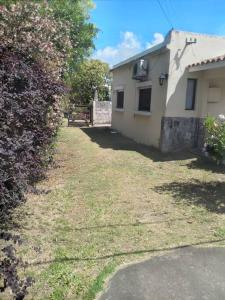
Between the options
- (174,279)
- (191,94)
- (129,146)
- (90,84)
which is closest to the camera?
(174,279)

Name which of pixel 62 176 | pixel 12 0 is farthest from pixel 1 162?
pixel 12 0

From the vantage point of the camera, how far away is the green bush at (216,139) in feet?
21.0

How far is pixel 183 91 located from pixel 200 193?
194 inches

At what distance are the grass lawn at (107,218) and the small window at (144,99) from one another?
384 centimetres

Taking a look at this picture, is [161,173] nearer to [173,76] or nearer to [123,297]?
[173,76]

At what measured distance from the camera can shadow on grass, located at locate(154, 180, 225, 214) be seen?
616cm

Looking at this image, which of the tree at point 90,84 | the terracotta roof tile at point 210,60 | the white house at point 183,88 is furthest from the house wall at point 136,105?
the tree at point 90,84

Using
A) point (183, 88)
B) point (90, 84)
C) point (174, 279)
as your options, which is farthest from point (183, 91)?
point (90, 84)

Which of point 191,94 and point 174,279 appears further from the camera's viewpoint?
point 191,94

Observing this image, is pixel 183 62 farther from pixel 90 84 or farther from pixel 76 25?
pixel 90 84

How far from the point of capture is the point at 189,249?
437 centimetres

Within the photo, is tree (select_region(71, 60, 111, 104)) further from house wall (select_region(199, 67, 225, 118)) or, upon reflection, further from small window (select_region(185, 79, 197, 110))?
house wall (select_region(199, 67, 225, 118))

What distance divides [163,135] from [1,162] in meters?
7.93

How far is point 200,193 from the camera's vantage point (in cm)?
681
